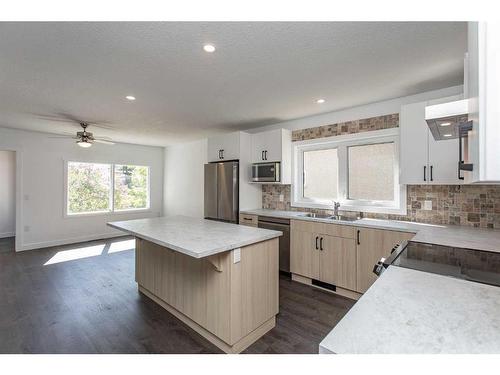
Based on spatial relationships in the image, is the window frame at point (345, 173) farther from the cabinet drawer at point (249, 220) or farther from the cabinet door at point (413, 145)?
the cabinet drawer at point (249, 220)

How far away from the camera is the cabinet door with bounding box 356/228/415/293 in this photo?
8.28 feet

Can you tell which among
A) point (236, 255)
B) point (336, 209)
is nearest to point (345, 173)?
point (336, 209)

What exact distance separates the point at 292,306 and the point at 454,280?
1845mm

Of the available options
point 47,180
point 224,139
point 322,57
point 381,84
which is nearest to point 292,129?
point 224,139

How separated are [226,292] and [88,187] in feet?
17.3

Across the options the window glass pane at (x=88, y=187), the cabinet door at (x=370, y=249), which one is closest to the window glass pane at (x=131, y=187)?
the window glass pane at (x=88, y=187)

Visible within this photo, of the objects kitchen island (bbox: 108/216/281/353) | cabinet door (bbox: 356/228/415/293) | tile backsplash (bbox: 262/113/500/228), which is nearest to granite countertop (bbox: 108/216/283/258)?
kitchen island (bbox: 108/216/281/353)

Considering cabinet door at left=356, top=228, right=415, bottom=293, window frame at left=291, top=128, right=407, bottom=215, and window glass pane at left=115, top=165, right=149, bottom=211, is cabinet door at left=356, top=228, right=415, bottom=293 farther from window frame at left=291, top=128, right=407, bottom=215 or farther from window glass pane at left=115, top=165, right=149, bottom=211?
window glass pane at left=115, top=165, right=149, bottom=211

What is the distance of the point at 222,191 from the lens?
13.7 feet

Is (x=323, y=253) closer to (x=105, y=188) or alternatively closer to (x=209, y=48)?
(x=209, y=48)

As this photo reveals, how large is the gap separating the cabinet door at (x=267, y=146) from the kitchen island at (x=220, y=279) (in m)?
1.80

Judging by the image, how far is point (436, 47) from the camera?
6.14 ft

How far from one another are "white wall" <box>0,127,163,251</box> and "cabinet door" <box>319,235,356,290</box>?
17.0ft

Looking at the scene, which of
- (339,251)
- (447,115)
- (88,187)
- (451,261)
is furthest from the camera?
(88,187)
